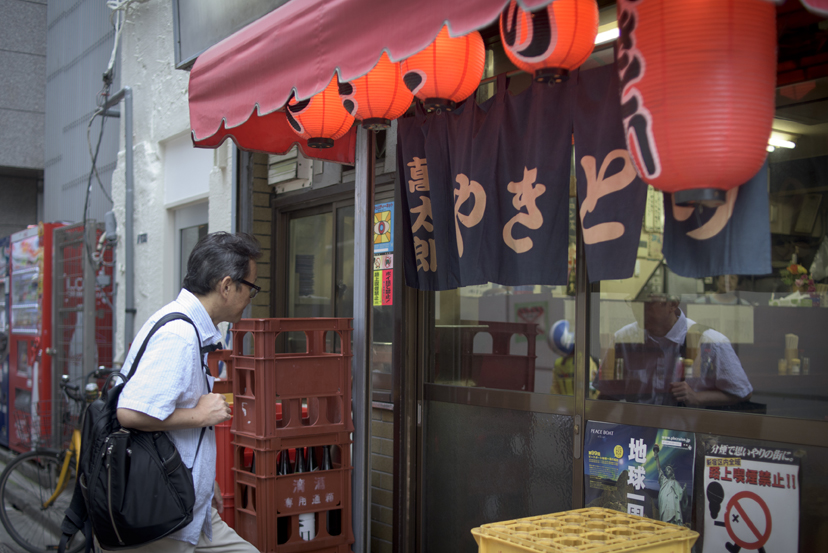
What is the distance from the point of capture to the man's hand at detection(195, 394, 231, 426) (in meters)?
3.29

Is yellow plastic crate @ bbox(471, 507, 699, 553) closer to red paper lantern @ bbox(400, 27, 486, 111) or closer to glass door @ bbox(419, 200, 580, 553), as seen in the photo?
glass door @ bbox(419, 200, 580, 553)

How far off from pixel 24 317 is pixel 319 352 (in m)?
8.23

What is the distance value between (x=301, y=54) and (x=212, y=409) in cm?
202

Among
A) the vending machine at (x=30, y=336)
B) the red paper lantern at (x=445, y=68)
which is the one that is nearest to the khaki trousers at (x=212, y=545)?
the red paper lantern at (x=445, y=68)

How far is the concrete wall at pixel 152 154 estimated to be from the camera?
29.6 feet

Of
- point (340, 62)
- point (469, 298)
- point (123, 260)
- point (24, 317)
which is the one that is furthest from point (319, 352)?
point (24, 317)

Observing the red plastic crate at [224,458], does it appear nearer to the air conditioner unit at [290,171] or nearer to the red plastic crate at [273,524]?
the red plastic crate at [273,524]

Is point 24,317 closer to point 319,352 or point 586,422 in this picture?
point 319,352

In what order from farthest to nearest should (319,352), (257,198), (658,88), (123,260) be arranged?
(123,260) → (257,198) → (319,352) → (658,88)

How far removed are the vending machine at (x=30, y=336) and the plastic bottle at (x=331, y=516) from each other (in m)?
5.83

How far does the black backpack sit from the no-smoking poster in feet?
8.97

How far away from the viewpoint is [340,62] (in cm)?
369

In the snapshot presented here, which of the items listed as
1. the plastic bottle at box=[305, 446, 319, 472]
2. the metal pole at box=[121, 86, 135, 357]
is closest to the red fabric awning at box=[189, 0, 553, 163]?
the plastic bottle at box=[305, 446, 319, 472]

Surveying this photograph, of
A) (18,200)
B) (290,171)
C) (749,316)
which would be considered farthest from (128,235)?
(749,316)
